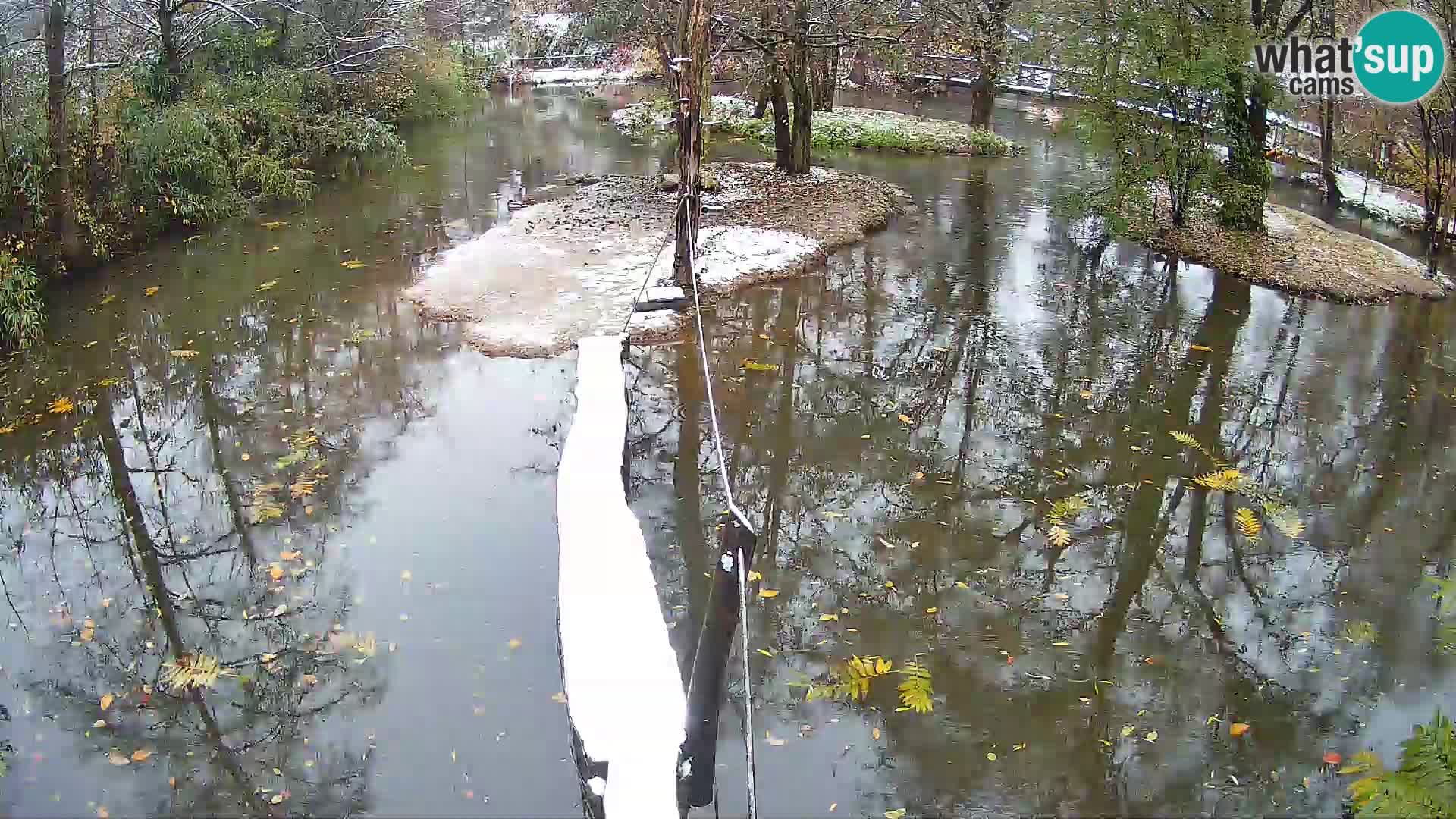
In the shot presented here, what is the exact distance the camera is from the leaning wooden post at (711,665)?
3318 millimetres

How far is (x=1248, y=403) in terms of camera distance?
343 inches

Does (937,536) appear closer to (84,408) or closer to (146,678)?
(146,678)

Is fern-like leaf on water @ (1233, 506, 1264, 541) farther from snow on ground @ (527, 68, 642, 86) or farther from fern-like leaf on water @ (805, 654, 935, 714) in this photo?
snow on ground @ (527, 68, 642, 86)

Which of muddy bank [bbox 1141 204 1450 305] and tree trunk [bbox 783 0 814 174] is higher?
tree trunk [bbox 783 0 814 174]

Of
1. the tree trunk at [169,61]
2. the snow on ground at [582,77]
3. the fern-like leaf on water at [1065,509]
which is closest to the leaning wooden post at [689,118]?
the fern-like leaf on water at [1065,509]

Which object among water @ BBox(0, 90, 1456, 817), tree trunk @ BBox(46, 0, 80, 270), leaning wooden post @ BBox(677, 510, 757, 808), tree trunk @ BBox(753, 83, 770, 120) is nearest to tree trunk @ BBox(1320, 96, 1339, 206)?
water @ BBox(0, 90, 1456, 817)

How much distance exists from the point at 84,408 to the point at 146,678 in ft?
13.7

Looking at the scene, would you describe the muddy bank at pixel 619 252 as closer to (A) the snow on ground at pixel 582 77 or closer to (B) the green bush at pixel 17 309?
(B) the green bush at pixel 17 309

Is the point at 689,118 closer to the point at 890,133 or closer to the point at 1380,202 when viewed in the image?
the point at 890,133

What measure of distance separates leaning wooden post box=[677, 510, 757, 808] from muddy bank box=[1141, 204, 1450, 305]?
10942mm

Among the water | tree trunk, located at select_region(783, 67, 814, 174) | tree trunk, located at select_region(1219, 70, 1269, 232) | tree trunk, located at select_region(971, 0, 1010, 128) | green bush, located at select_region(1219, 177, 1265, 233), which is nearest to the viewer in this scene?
the water

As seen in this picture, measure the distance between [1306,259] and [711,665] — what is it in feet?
39.7

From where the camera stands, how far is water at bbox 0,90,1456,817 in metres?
4.64

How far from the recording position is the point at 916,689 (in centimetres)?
511
